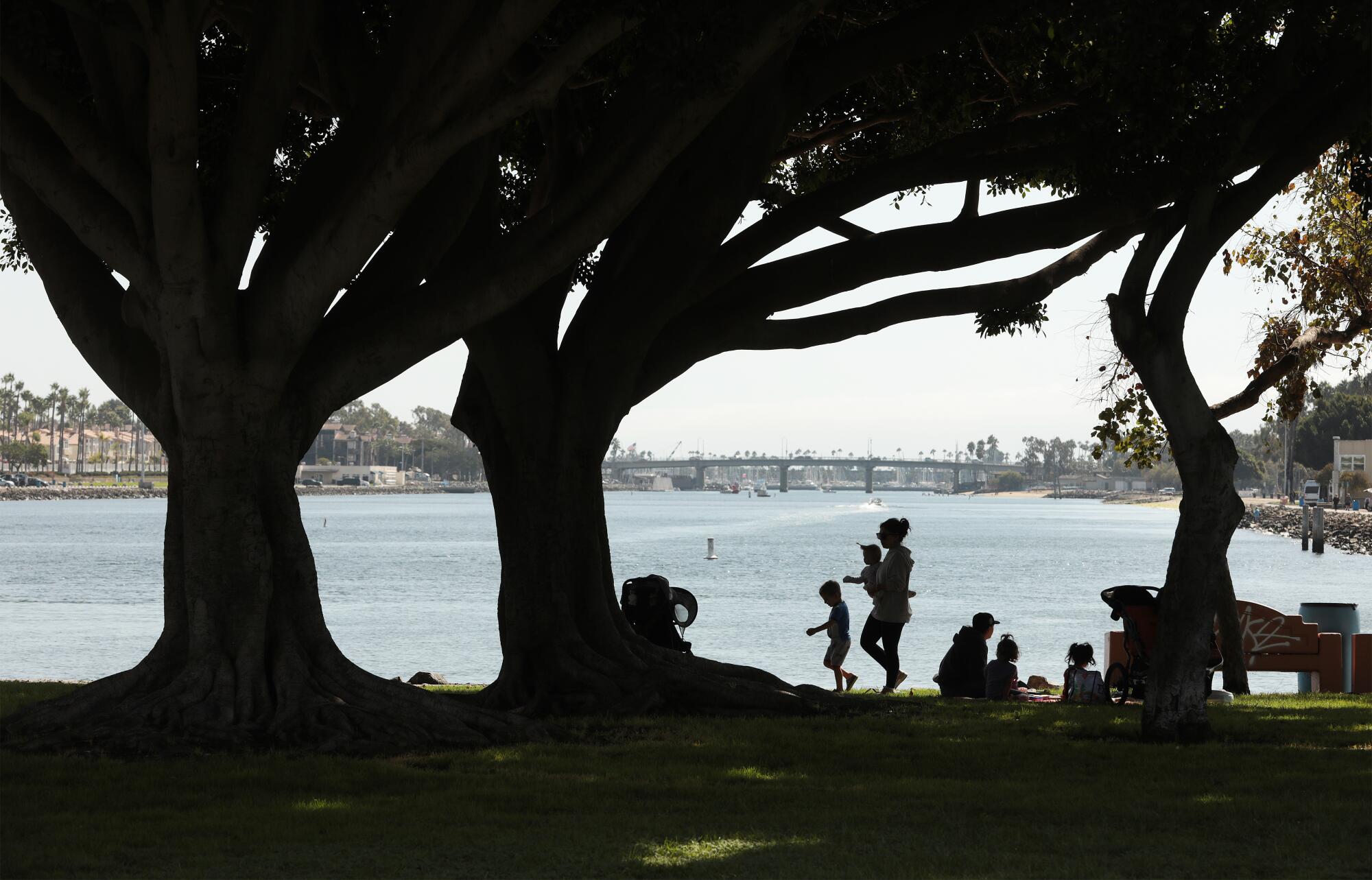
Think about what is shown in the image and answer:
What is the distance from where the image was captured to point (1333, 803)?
7273 mm

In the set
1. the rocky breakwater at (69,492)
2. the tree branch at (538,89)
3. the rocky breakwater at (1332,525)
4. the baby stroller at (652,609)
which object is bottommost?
the rocky breakwater at (69,492)

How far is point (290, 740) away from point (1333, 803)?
20.0ft

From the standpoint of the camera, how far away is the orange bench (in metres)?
15.6

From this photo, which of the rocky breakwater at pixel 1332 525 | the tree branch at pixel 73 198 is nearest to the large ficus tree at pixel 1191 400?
Result: the tree branch at pixel 73 198

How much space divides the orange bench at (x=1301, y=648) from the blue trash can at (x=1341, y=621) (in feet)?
0.15

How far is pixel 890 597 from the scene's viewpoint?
46.1 ft

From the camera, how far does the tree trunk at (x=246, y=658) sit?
9094 millimetres

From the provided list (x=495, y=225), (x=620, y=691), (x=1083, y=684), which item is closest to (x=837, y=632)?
(x=1083, y=684)

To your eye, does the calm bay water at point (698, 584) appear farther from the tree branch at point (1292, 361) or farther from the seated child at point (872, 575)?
the tree branch at point (1292, 361)

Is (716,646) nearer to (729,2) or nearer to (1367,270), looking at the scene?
(1367,270)

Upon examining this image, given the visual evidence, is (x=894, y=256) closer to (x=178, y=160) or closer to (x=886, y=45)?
(x=886, y=45)

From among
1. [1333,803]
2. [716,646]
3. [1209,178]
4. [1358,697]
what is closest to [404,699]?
[1333,803]

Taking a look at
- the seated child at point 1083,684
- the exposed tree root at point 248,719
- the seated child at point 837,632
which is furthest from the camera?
the seated child at point 837,632

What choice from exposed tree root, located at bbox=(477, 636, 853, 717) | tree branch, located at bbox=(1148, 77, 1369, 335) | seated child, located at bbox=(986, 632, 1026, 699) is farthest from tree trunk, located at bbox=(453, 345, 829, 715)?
tree branch, located at bbox=(1148, 77, 1369, 335)
